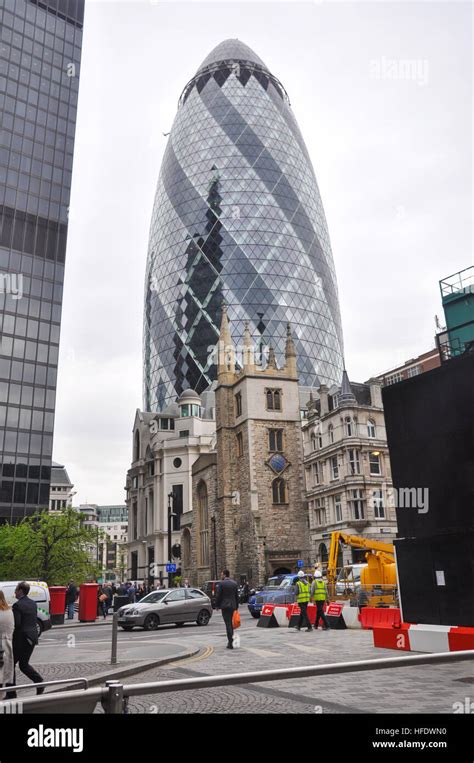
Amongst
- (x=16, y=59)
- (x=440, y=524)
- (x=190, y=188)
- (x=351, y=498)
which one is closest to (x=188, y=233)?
(x=190, y=188)

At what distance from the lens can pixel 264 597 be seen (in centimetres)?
2825

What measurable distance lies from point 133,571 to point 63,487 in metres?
59.8

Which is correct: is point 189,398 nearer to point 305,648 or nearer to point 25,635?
point 305,648

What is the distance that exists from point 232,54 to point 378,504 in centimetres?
11883

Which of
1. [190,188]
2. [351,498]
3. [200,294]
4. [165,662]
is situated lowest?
[165,662]

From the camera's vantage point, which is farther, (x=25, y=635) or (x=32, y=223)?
(x=32, y=223)

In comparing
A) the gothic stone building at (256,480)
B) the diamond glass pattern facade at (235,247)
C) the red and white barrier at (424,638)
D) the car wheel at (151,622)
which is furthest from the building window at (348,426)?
the diamond glass pattern facade at (235,247)

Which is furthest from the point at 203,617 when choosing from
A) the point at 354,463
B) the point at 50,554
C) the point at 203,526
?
the point at 203,526

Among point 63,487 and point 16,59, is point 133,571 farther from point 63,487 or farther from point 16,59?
point 16,59

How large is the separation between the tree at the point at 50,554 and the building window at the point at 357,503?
754 inches

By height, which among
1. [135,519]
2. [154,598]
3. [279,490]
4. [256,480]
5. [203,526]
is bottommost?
[154,598]

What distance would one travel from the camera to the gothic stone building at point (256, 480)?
180 feet

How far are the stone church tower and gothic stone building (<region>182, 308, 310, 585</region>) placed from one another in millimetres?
84

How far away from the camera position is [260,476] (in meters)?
56.3
